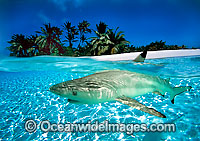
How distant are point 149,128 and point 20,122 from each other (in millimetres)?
3905

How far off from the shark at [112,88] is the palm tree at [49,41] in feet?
91.2

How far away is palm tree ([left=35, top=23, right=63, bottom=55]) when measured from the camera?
2666 centimetres

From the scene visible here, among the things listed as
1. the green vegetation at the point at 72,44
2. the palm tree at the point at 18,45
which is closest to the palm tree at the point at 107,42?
the green vegetation at the point at 72,44

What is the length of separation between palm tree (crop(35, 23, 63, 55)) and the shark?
27.8 meters

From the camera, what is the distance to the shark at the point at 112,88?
7.61ft

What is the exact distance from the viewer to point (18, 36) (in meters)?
24.5

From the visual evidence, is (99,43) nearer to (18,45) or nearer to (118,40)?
(118,40)

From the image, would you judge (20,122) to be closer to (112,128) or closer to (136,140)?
(112,128)

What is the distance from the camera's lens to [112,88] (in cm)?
279

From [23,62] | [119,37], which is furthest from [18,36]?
[119,37]

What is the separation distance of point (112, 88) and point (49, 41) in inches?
1155

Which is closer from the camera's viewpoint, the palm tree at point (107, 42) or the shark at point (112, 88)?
the shark at point (112, 88)

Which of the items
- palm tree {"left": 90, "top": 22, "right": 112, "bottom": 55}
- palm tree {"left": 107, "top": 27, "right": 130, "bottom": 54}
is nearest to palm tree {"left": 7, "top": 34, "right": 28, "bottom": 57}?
palm tree {"left": 90, "top": 22, "right": 112, "bottom": 55}

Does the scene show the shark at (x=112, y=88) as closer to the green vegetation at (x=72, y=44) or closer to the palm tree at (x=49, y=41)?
the green vegetation at (x=72, y=44)
